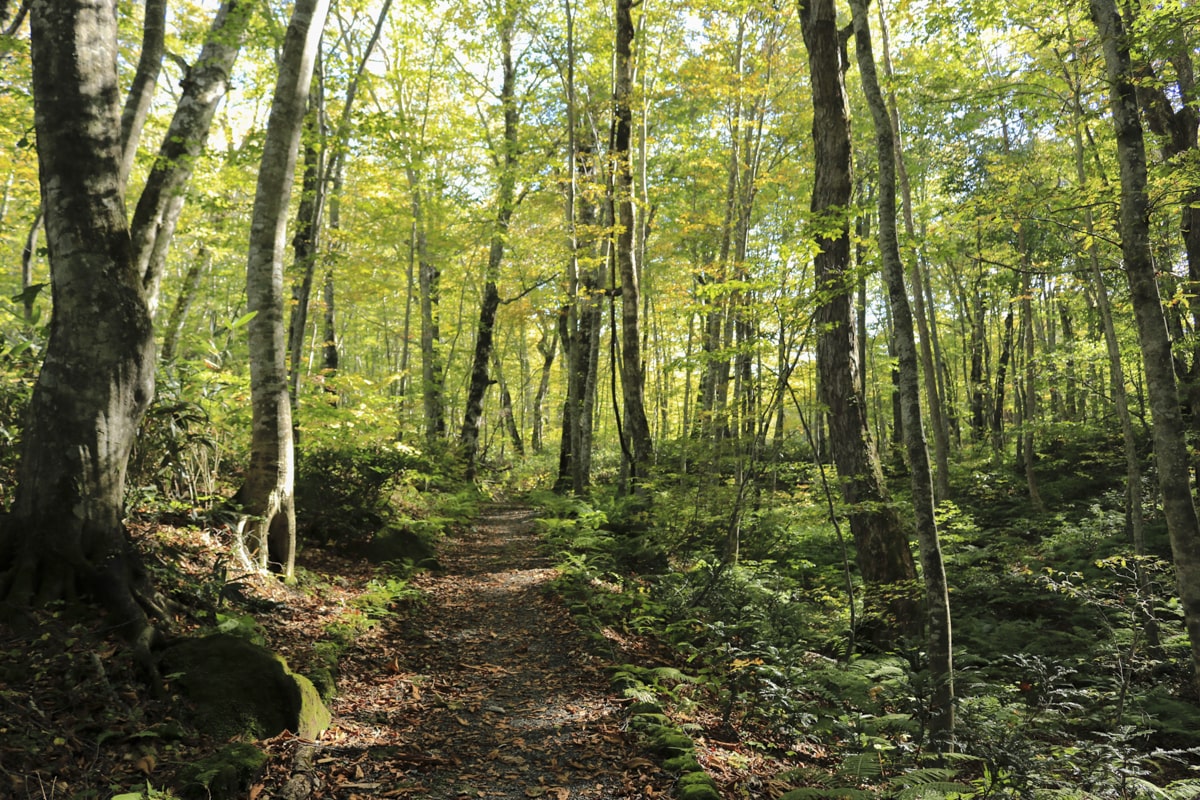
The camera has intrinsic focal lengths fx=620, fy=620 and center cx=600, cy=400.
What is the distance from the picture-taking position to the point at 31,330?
583cm

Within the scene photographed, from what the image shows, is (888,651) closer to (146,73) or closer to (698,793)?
(698,793)

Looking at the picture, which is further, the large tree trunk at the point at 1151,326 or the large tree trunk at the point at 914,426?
the large tree trunk at the point at 1151,326

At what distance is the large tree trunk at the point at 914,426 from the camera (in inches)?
178

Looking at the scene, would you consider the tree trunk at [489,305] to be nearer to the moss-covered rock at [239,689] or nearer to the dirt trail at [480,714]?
the dirt trail at [480,714]

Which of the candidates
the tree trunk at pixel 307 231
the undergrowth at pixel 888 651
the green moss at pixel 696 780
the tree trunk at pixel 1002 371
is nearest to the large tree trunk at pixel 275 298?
the tree trunk at pixel 307 231

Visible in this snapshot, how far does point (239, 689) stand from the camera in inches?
142

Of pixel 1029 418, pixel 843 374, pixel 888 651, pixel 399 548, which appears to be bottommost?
pixel 888 651

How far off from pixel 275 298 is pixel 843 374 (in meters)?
6.23

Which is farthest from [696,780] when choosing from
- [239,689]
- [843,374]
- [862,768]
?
[843,374]

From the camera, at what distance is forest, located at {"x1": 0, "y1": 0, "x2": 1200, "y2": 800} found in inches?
142

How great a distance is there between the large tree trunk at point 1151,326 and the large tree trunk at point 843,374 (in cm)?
231

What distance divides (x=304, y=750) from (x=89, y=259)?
3.33 meters

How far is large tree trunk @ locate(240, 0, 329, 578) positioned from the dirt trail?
1.59 m

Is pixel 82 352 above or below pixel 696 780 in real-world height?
above
